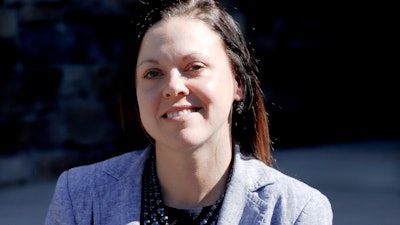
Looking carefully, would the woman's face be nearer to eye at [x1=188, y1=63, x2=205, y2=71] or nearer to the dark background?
eye at [x1=188, y1=63, x2=205, y2=71]

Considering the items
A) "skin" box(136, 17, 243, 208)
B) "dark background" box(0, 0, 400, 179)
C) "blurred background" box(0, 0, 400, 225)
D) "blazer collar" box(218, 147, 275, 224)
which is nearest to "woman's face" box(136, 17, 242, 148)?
"skin" box(136, 17, 243, 208)

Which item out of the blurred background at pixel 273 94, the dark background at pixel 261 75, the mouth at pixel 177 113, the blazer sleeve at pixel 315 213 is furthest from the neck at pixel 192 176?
the dark background at pixel 261 75

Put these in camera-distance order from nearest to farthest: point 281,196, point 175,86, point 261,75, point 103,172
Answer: point 175,86
point 281,196
point 103,172
point 261,75

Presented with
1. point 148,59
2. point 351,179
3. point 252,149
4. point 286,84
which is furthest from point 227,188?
point 286,84

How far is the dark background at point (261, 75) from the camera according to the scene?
5.33 meters

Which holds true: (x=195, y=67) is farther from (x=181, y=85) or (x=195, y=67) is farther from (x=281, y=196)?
(x=281, y=196)

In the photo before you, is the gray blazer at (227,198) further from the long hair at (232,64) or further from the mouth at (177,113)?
the mouth at (177,113)

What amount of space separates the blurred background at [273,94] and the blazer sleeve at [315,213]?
7.55ft

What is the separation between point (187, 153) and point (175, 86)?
177 millimetres

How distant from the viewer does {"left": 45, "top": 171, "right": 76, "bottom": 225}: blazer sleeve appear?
2025mm

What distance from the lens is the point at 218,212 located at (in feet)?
6.68

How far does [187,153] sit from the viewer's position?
2004 mm

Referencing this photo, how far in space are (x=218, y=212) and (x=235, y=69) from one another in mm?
338

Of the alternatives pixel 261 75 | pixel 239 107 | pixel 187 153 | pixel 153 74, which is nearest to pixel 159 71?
pixel 153 74
